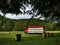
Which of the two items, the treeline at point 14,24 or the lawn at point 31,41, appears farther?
the treeline at point 14,24

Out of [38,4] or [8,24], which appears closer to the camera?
[38,4]

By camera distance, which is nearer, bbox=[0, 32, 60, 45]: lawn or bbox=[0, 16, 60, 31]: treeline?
bbox=[0, 32, 60, 45]: lawn

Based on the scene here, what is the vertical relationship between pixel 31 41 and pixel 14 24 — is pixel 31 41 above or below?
below

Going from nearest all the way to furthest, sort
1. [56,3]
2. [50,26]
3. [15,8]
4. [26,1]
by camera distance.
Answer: [56,3], [26,1], [15,8], [50,26]

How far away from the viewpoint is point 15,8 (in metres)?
16.3

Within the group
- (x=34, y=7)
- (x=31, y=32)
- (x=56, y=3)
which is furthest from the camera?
(x=31, y=32)

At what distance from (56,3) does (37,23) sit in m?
19.5

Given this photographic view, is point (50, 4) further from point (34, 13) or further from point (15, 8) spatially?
point (15, 8)

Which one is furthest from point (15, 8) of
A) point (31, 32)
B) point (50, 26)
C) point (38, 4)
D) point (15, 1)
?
point (50, 26)

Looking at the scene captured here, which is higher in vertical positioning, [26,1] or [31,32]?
[26,1]

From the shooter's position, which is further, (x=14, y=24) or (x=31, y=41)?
(x=14, y=24)

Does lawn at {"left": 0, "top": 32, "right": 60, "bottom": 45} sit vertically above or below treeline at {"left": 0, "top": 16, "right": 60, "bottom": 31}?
below

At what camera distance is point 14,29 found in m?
31.9

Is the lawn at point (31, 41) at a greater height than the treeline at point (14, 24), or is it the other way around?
the treeline at point (14, 24)
